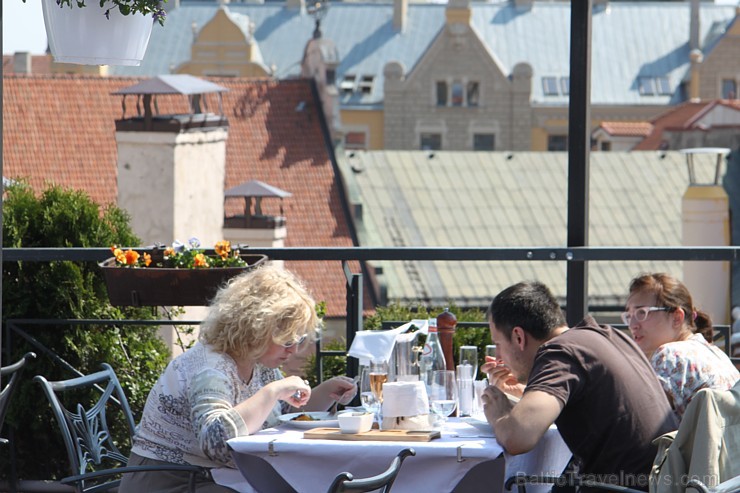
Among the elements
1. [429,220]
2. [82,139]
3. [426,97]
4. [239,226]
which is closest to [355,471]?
[239,226]

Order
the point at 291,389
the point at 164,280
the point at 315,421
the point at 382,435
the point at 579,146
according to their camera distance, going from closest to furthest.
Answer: the point at 382,435, the point at 291,389, the point at 315,421, the point at 164,280, the point at 579,146

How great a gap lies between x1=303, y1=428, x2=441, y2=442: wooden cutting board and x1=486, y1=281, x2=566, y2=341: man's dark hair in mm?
345

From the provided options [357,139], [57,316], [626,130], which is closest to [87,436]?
[57,316]

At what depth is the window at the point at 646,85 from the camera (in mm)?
74062

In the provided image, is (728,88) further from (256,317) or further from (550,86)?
(256,317)

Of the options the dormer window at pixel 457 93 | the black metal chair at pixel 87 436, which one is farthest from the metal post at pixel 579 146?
the dormer window at pixel 457 93

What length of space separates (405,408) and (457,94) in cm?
7169

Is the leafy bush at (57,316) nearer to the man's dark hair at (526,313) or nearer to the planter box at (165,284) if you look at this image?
the planter box at (165,284)

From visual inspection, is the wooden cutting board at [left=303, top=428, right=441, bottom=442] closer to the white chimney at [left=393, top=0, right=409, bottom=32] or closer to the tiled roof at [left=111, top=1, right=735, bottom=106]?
the tiled roof at [left=111, top=1, right=735, bottom=106]

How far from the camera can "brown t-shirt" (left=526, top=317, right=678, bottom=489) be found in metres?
3.23

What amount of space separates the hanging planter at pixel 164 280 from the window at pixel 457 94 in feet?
230

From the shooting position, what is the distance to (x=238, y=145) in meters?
40.3

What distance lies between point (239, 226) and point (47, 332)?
1890 centimetres

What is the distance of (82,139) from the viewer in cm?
3697
